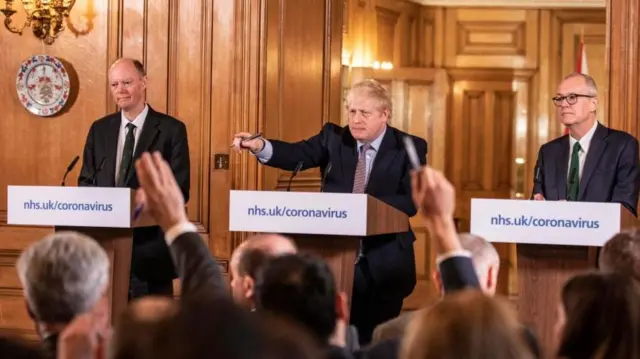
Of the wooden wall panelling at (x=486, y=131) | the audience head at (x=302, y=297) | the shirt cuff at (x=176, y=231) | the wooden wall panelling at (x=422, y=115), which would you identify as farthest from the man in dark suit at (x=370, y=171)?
the wooden wall panelling at (x=486, y=131)

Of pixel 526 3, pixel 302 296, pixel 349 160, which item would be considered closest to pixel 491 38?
pixel 526 3

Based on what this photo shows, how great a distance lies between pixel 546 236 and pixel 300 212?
0.94 meters

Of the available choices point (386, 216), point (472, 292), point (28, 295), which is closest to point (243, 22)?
point (386, 216)

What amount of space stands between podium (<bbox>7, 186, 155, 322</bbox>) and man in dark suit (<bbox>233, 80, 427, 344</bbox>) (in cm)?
60

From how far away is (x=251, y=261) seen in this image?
10.1ft

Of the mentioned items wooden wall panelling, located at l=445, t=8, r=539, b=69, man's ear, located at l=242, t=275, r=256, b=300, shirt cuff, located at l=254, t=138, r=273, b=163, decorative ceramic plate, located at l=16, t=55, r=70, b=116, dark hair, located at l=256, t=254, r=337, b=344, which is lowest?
man's ear, located at l=242, t=275, r=256, b=300

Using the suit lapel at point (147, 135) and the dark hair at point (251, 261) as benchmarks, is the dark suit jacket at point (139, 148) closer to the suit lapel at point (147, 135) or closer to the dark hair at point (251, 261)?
the suit lapel at point (147, 135)

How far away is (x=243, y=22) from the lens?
673cm

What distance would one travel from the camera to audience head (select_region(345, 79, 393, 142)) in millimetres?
5184

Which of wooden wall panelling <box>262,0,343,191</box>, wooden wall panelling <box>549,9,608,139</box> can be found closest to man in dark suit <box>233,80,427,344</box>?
wooden wall panelling <box>262,0,343,191</box>

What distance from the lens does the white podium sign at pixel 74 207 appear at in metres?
4.63

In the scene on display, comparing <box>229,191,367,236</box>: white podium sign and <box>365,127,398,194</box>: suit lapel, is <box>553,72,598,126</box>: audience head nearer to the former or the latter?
<box>365,127,398,194</box>: suit lapel

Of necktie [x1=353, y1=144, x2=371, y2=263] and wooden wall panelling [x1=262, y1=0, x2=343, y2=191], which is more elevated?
wooden wall panelling [x1=262, y1=0, x2=343, y2=191]

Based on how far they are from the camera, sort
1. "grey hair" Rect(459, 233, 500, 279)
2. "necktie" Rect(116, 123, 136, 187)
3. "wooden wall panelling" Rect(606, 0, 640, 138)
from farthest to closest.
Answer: "wooden wall panelling" Rect(606, 0, 640, 138), "necktie" Rect(116, 123, 136, 187), "grey hair" Rect(459, 233, 500, 279)
